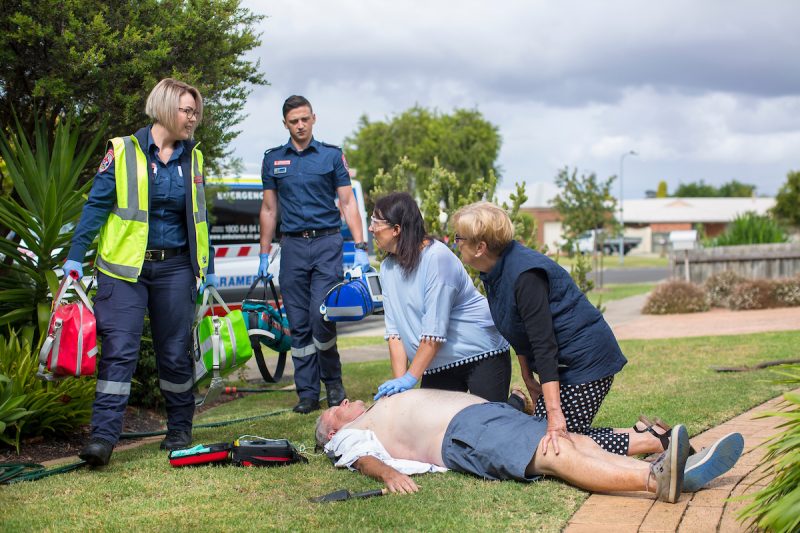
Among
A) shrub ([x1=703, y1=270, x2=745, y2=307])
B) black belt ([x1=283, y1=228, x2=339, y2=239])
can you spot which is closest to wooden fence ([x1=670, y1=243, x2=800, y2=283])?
shrub ([x1=703, y1=270, x2=745, y2=307])

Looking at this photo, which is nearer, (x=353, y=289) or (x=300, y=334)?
(x=353, y=289)

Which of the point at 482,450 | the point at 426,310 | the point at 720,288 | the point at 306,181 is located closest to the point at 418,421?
the point at 482,450

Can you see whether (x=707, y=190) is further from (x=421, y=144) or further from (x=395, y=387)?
(x=395, y=387)

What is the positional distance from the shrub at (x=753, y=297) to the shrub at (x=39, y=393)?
13006 mm

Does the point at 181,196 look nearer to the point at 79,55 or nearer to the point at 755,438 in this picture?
the point at 79,55

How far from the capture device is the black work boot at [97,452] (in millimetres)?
4922

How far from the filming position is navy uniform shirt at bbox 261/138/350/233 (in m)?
6.94

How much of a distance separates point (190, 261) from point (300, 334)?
1.57 m

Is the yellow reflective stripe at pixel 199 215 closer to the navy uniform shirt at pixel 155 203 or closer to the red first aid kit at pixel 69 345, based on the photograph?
the navy uniform shirt at pixel 155 203

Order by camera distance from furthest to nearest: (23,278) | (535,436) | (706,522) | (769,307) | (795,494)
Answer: (769,307) < (23,278) < (535,436) < (706,522) < (795,494)

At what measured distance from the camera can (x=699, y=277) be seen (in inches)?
727

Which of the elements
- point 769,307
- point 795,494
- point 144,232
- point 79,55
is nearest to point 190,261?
point 144,232

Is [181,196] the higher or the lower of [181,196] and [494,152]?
the lower

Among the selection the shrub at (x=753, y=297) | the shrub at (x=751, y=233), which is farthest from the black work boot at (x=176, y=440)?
the shrub at (x=751, y=233)
